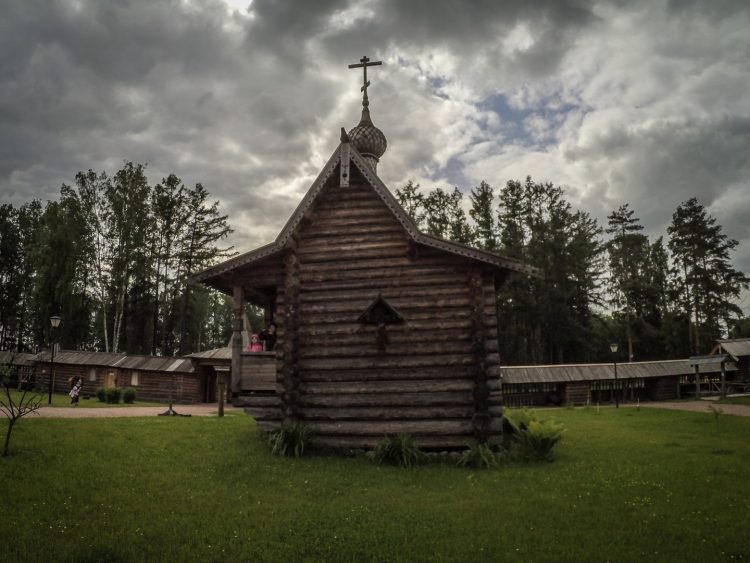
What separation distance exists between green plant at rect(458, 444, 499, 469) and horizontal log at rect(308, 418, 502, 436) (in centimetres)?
72

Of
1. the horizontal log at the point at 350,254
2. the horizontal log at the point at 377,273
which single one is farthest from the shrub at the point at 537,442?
the horizontal log at the point at 350,254

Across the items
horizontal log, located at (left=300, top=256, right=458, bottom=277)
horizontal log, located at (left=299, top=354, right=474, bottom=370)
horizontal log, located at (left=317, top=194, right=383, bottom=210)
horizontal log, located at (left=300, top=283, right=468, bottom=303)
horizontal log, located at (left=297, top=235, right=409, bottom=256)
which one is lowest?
horizontal log, located at (left=299, top=354, right=474, bottom=370)

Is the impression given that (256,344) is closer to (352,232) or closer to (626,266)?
(352,232)

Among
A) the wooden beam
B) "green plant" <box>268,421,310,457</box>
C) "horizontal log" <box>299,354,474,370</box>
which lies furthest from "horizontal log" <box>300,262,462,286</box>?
"green plant" <box>268,421,310,457</box>

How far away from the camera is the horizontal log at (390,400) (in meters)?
11.9

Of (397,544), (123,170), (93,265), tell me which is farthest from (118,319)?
(397,544)

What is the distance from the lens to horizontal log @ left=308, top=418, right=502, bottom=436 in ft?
38.3

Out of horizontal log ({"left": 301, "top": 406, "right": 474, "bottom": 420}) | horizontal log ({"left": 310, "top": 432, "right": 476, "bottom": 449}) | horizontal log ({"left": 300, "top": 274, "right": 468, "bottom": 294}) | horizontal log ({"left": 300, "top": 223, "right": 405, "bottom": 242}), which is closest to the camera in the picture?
horizontal log ({"left": 310, "top": 432, "right": 476, "bottom": 449})

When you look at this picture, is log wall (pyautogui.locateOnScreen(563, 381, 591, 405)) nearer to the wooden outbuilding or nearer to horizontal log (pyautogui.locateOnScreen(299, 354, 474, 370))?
horizontal log (pyautogui.locateOnScreen(299, 354, 474, 370))

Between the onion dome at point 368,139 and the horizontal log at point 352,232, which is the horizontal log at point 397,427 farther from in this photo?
the onion dome at point 368,139

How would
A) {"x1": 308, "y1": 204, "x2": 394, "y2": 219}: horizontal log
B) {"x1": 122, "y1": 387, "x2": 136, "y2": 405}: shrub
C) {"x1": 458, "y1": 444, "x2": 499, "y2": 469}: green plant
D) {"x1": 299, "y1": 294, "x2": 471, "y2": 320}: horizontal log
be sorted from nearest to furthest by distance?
{"x1": 458, "y1": 444, "x2": 499, "y2": 469}: green plant < {"x1": 299, "y1": 294, "x2": 471, "y2": 320}: horizontal log < {"x1": 308, "y1": 204, "x2": 394, "y2": 219}: horizontal log < {"x1": 122, "y1": 387, "x2": 136, "y2": 405}: shrub

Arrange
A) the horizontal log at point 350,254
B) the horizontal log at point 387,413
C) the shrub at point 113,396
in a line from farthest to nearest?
the shrub at point 113,396 → the horizontal log at point 350,254 → the horizontal log at point 387,413

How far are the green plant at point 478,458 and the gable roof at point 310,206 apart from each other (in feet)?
14.9

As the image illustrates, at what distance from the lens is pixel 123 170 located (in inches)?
1609
